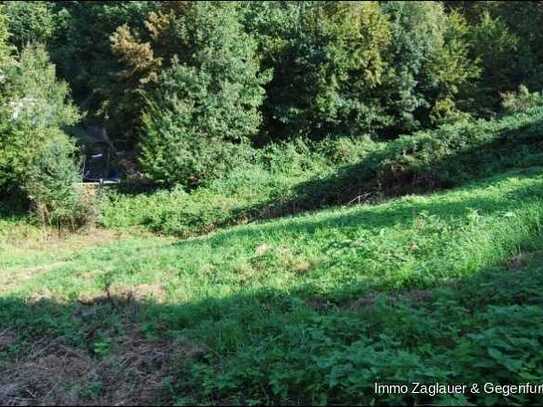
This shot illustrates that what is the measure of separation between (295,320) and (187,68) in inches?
634

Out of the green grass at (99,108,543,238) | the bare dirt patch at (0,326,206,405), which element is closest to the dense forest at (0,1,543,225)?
the green grass at (99,108,543,238)

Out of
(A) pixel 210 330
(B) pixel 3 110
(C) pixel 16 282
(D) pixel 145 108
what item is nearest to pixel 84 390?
(A) pixel 210 330

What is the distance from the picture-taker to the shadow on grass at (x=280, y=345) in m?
3.69

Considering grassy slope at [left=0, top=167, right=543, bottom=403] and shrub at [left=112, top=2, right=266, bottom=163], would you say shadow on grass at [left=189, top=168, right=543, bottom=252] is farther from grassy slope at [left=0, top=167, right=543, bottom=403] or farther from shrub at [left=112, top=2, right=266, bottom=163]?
shrub at [left=112, top=2, right=266, bottom=163]

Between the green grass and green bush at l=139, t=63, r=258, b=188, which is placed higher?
green bush at l=139, t=63, r=258, b=188

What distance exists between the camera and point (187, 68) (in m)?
19.5

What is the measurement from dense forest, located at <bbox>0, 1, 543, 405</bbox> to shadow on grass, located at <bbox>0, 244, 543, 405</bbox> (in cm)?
2

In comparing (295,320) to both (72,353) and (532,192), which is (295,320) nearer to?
(72,353)

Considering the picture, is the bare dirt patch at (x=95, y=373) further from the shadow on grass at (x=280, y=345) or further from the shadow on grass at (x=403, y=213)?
the shadow on grass at (x=403, y=213)

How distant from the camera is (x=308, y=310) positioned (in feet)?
17.3

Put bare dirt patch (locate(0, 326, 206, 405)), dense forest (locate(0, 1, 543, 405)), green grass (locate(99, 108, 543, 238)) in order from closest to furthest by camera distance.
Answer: bare dirt patch (locate(0, 326, 206, 405)) → dense forest (locate(0, 1, 543, 405)) → green grass (locate(99, 108, 543, 238))

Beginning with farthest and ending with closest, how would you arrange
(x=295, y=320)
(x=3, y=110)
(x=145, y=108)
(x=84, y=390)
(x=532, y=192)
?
(x=145, y=108) < (x=3, y=110) < (x=532, y=192) < (x=295, y=320) < (x=84, y=390)

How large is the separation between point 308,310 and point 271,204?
11258mm

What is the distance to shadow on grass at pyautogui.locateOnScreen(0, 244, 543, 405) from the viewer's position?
3.69 metres
